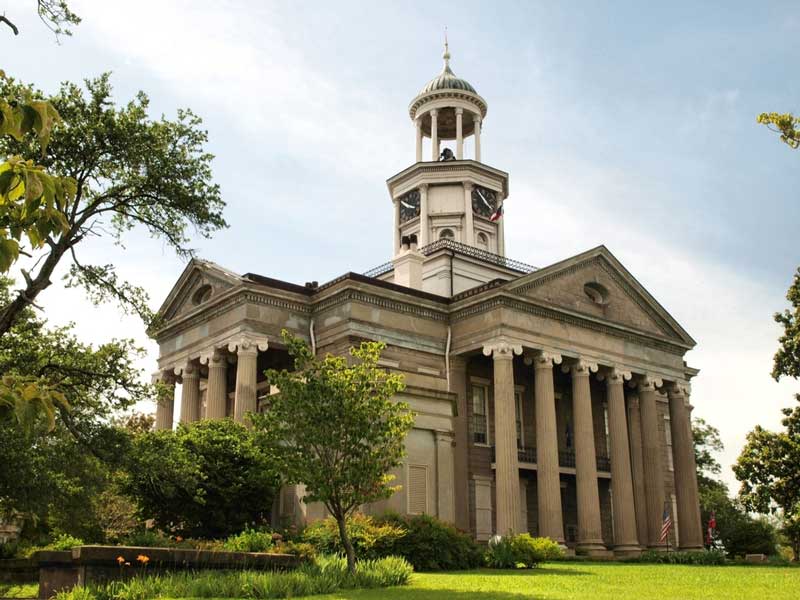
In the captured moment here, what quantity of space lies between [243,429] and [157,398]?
309 inches

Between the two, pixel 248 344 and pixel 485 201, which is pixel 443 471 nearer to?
pixel 248 344

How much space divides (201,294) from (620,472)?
19.8 m

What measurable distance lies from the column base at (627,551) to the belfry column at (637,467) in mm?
2391

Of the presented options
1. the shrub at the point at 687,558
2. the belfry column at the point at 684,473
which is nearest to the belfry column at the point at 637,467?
the belfry column at the point at 684,473

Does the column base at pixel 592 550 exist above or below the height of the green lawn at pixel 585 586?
above

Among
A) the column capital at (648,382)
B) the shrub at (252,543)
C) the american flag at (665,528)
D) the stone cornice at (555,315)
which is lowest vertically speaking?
the shrub at (252,543)

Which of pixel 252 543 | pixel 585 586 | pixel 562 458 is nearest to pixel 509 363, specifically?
pixel 562 458

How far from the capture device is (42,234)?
4914 mm

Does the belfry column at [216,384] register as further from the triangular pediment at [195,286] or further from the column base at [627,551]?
the column base at [627,551]

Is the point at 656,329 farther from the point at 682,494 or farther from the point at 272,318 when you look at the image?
the point at 272,318

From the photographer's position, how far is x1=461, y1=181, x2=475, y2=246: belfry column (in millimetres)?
45969

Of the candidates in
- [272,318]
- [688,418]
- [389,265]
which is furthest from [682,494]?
[272,318]

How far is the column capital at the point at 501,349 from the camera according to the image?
34.2 metres

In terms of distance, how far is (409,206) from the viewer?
159ft
